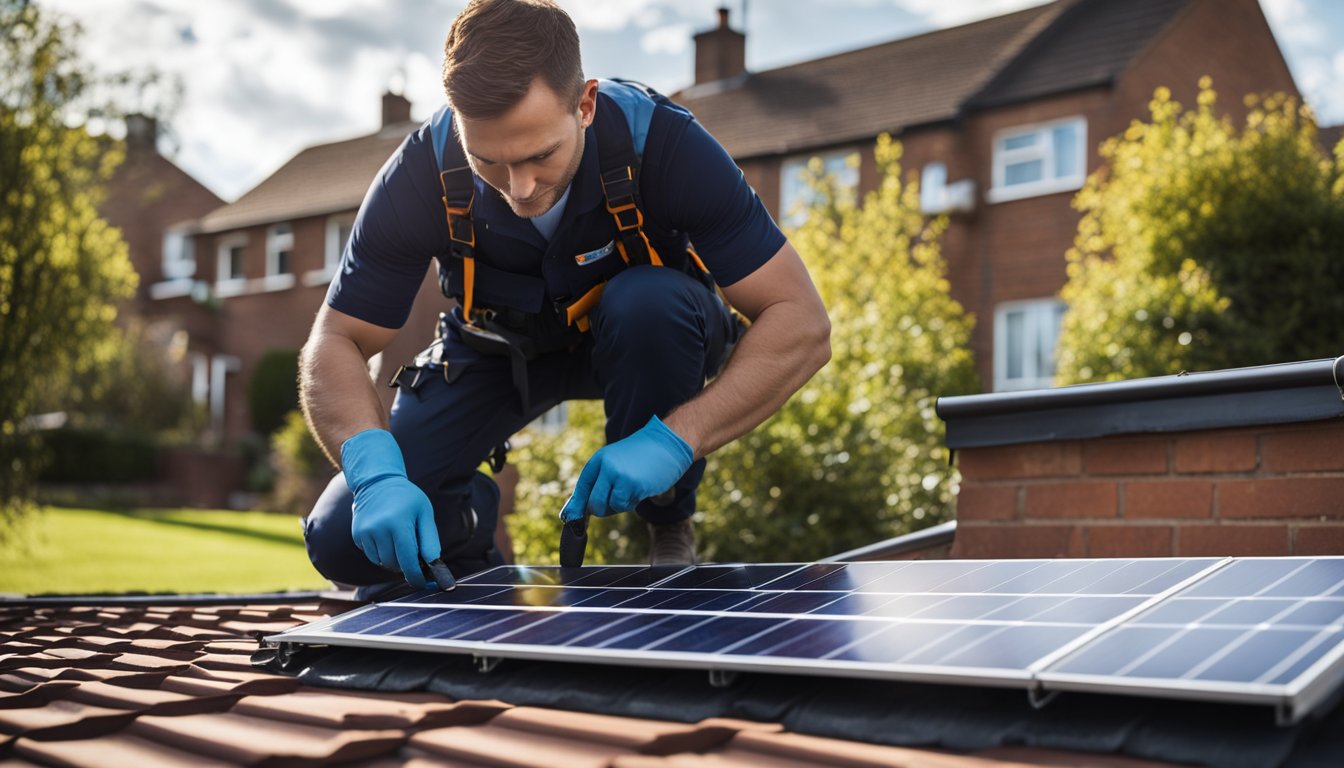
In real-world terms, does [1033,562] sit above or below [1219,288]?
below

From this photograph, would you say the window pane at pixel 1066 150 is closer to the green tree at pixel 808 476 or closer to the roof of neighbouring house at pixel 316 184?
the green tree at pixel 808 476

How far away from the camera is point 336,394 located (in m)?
3.48

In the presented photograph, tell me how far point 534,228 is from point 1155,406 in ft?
6.18

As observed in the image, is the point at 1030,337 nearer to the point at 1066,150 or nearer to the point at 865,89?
the point at 1066,150

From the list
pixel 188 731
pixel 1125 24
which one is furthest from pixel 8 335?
pixel 1125 24

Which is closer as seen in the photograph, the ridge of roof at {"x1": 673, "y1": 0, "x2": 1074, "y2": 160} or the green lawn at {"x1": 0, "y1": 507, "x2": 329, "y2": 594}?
the green lawn at {"x1": 0, "y1": 507, "x2": 329, "y2": 594}

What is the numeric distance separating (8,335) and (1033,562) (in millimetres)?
11263

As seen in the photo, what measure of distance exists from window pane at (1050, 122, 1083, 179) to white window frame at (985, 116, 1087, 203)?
0.03 m

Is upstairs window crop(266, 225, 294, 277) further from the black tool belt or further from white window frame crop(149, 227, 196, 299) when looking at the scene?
the black tool belt

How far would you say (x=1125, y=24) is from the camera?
19.8 metres

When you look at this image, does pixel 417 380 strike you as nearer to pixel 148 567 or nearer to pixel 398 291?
pixel 398 291

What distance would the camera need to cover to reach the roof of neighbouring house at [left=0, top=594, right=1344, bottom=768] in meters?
1.63

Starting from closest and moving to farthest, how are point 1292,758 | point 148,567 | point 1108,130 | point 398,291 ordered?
point 1292,758 → point 398,291 → point 148,567 → point 1108,130

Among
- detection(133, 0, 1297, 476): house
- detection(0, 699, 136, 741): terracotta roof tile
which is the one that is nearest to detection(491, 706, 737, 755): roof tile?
detection(0, 699, 136, 741): terracotta roof tile
